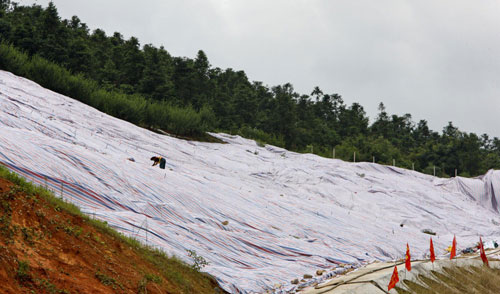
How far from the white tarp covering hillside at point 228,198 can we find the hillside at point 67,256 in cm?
91

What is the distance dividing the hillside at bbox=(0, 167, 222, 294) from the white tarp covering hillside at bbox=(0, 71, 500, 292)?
0.91 meters

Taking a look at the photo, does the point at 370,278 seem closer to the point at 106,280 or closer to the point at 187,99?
the point at 106,280

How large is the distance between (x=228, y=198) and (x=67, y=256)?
5835 millimetres

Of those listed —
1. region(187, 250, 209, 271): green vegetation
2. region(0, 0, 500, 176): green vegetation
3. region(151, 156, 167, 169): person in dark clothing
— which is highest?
region(0, 0, 500, 176): green vegetation

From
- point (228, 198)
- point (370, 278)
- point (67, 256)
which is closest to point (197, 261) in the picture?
point (67, 256)

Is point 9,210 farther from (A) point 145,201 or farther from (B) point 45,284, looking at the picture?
(A) point 145,201

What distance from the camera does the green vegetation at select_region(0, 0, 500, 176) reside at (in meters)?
21.1

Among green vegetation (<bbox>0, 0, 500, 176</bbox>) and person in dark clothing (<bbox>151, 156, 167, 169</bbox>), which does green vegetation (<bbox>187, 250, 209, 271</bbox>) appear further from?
green vegetation (<bbox>0, 0, 500, 176</bbox>)

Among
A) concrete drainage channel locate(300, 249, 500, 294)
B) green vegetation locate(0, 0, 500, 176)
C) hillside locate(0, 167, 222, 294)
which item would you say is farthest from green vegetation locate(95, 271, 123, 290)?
green vegetation locate(0, 0, 500, 176)

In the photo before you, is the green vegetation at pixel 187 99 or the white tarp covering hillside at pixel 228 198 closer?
the white tarp covering hillside at pixel 228 198

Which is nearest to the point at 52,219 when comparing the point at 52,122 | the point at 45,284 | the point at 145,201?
the point at 45,284

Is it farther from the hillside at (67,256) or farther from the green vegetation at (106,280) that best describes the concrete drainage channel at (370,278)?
the green vegetation at (106,280)

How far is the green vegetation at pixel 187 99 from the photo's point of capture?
2109cm

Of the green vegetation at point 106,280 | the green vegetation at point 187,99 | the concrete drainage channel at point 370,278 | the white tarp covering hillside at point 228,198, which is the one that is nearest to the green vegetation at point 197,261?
the white tarp covering hillside at point 228,198
